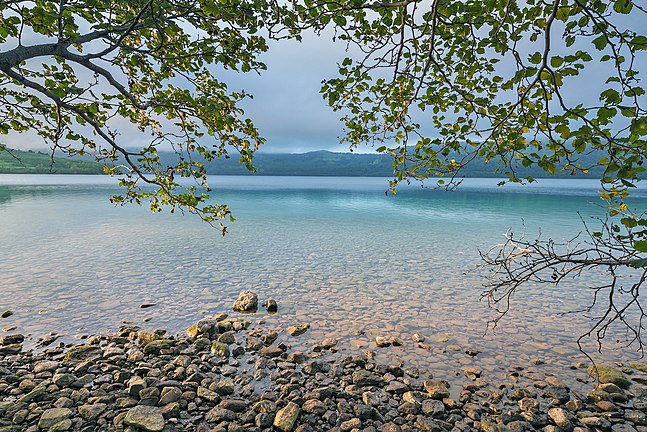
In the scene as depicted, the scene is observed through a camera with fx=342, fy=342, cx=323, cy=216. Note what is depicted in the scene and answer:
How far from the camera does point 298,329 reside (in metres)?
12.9

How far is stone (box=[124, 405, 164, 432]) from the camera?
6.89 metres

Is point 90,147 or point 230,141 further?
point 90,147

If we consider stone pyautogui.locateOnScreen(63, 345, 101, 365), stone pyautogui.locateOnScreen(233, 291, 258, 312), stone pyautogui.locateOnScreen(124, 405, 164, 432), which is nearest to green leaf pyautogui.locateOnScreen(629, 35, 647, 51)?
stone pyautogui.locateOnScreen(124, 405, 164, 432)

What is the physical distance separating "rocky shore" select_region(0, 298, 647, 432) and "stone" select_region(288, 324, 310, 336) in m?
1.35

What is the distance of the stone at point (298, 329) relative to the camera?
41.5ft

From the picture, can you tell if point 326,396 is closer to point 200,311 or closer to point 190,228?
point 200,311

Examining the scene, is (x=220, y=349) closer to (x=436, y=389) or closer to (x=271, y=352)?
(x=271, y=352)

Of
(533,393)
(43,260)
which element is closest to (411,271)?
(533,393)

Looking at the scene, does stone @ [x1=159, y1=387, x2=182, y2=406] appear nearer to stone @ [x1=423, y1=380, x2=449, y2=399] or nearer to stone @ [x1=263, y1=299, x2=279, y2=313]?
stone @ [x1=423, y1=380, x2=449, y2=399]

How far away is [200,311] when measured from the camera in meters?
14.8

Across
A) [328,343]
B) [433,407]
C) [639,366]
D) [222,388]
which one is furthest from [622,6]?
[639,366]

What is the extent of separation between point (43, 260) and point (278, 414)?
24.9 meters

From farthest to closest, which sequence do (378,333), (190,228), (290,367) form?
(190,228)
(378,333)
(290,367)

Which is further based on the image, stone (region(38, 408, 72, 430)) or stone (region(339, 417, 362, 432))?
stone (region(339, 417, 362, 432))
